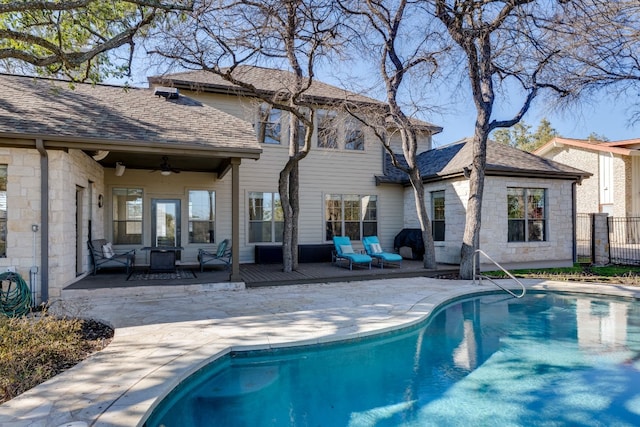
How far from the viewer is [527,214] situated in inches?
481

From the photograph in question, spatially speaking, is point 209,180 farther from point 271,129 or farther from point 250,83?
point 250,83

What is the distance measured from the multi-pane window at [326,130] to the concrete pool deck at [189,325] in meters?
5.56

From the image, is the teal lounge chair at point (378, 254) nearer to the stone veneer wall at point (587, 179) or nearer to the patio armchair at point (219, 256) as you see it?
the patio armchair at point (219, 256)

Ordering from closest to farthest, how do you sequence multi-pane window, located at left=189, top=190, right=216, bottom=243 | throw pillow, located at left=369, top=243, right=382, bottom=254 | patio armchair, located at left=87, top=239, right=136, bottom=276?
patio armchair, located at left=87, top=239, right=136, bottom=276 < throw pillow, located at left=369, top=243, right=382, bottom=254 < multi-pane window, located at left=189, top=190, right=216, bottom=243

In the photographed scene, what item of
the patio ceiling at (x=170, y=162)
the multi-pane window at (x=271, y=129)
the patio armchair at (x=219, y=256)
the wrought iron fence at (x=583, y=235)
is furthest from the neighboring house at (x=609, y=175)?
the patio armchair at (x=219, y=256)

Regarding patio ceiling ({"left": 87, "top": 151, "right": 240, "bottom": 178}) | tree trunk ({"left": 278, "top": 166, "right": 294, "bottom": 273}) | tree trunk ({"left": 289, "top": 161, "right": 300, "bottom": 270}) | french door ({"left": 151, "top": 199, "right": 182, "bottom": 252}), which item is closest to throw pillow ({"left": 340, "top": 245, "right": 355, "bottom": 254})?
tree trunk ({"left": 289, "top": 161, "right": 300, "bottom": 270})

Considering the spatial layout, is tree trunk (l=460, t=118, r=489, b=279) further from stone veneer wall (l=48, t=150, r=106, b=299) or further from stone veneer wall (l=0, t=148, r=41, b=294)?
stone veneer wall (l=0, t=148, r=41, b=294)

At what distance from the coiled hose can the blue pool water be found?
4227 mm

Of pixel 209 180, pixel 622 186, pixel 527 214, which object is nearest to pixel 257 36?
pixel 209 180

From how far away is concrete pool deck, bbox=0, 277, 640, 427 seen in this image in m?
3.30

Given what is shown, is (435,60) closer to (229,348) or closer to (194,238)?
(194,238)

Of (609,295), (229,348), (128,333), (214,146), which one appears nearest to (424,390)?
(229,348)

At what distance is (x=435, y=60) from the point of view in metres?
11.3

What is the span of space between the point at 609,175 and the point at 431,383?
20.0 metres
